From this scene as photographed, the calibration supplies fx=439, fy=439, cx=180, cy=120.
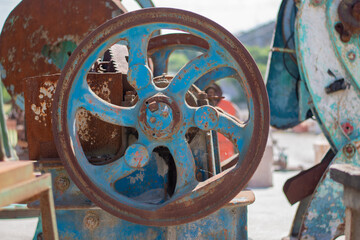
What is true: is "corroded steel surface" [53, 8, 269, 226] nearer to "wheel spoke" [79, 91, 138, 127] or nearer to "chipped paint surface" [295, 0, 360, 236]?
"wheel spoke" [79, 91, 138, 127]

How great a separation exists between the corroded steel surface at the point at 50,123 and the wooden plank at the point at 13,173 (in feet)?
2.58

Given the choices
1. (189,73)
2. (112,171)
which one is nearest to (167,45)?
(189,73)

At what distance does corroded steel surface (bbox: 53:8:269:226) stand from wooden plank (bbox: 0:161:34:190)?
1.96 ft

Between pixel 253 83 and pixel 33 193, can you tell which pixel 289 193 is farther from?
pixel 33 193

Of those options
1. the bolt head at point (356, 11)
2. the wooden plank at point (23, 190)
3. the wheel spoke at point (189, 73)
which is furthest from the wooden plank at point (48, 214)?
the bolt head at point (356, 11)

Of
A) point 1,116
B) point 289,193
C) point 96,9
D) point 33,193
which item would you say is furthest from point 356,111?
point 1,116

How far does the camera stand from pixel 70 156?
181 centimetres

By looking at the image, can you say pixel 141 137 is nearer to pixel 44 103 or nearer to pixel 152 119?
pixel 152 119

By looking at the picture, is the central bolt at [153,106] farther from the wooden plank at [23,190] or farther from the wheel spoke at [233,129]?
the wooden plank at [23,190]

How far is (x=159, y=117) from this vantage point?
184 centimetres

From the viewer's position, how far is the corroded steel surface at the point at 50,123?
2016 mm

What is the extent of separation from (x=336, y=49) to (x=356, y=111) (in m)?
0.40

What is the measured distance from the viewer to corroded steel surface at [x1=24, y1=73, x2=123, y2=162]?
202 centimetres

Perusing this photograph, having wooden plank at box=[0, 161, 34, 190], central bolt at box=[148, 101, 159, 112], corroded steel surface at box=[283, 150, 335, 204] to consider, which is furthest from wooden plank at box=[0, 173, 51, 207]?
corroded steel surface at box=[283, 150, 335, 204]
